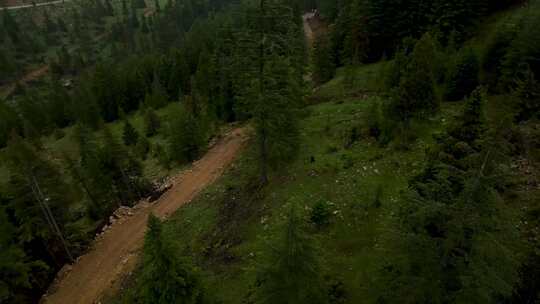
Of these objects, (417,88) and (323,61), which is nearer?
(417,88)

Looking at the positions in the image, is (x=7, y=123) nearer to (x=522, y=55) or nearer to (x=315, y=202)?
(x=315, y=202)

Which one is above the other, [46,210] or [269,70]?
[269,70]

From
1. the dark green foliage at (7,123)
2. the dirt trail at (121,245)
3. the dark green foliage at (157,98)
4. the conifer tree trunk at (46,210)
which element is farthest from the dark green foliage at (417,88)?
the dark green foliage at (7,123)

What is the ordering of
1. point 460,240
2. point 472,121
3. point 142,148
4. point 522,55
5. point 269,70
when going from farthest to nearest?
point 142,148 → point 522,55 → point 269,70 → point 472,121 → point 460,240

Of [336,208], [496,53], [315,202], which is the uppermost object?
[496,53]

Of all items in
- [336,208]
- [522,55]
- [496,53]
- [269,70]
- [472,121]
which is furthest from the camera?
[496,53]

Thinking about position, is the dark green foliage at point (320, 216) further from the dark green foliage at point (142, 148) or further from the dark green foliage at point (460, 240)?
the dark green foliage at point (142, 148)

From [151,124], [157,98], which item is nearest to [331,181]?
[151,124]
